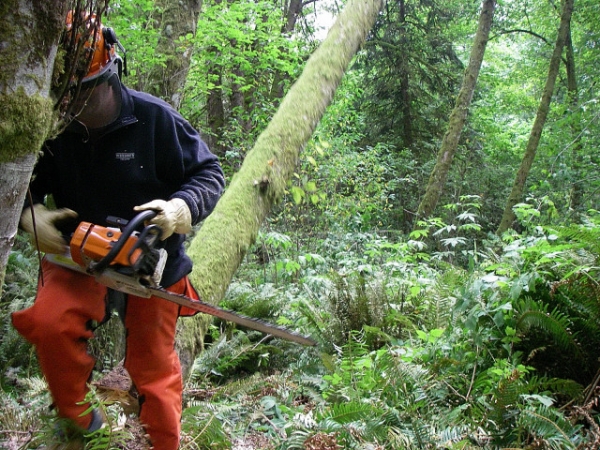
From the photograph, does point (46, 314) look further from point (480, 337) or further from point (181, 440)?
point (480, 337)

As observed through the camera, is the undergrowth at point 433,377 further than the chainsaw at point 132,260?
Yes

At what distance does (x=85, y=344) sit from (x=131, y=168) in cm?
92

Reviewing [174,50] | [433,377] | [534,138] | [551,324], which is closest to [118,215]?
[433,377]

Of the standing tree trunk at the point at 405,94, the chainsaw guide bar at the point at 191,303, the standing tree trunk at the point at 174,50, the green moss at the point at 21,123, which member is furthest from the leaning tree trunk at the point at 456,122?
the green moss at the point at 21,123

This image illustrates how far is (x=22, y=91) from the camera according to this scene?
1.27 meters

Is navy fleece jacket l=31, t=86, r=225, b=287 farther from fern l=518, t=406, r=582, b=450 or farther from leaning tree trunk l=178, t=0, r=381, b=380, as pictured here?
fern l=518, t=406, r=582, b=450

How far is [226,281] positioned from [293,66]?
23.5 feet

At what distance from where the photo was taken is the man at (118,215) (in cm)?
223

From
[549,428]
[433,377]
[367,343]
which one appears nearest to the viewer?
[549,428]

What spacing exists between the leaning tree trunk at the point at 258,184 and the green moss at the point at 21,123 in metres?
2.04

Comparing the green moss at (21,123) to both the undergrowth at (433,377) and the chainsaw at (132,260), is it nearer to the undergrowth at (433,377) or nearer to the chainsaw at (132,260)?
the chainsaw at (132,260)

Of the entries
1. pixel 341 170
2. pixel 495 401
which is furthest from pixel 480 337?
pixel 341 170

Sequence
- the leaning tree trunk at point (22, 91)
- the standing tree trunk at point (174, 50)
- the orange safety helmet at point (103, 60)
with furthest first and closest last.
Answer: the standing tree trunk at point (174, 50) < the orange safety helmet at point (103, 60) < the leaning tree trunk at point (22, 91)

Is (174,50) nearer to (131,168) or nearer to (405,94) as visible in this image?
(131,168)
